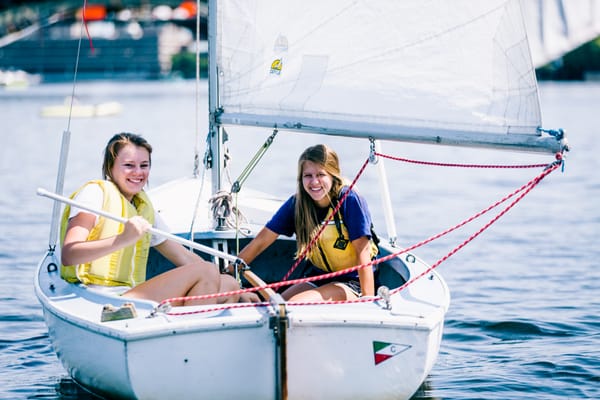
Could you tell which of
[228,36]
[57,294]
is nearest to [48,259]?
[57,294]

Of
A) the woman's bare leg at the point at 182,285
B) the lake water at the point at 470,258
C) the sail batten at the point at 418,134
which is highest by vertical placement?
the sail batten at the point at 418,134

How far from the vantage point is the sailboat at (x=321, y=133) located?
12.9 ft

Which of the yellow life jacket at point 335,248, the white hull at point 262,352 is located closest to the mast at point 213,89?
the yellow life jacket at point 335,248

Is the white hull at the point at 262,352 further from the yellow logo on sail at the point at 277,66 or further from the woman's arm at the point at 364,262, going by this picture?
the yellow logo on sail at the point at 277,66

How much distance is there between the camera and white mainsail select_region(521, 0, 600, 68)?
503 centimetres

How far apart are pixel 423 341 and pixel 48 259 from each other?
2.26 meters

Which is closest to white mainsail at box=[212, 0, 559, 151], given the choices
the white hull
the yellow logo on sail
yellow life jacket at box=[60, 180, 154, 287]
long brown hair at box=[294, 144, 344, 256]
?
the yellow logo on sail

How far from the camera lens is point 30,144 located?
25.6m

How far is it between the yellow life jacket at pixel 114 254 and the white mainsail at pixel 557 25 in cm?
204

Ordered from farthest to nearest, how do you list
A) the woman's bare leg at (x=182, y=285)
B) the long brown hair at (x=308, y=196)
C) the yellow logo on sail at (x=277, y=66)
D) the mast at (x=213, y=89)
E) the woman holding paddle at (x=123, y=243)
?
the mast at (x=213, y=89) → the yellow logo on sail at (x=277, y=66) → the long brown hair at (x=308, y=196) → the woman's bare leg at (x=182, y=285) → the woman holding paddle at (x=123, y=243)

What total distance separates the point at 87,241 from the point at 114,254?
11.7 inches

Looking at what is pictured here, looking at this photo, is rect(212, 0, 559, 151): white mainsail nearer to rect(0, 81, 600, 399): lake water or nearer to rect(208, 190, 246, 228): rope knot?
rect(208, 190, 246, 228): rope knot

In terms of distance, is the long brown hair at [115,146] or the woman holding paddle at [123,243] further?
the long brown hair at [115,146]

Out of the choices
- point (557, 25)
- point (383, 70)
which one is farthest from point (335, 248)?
point (557, 25)
